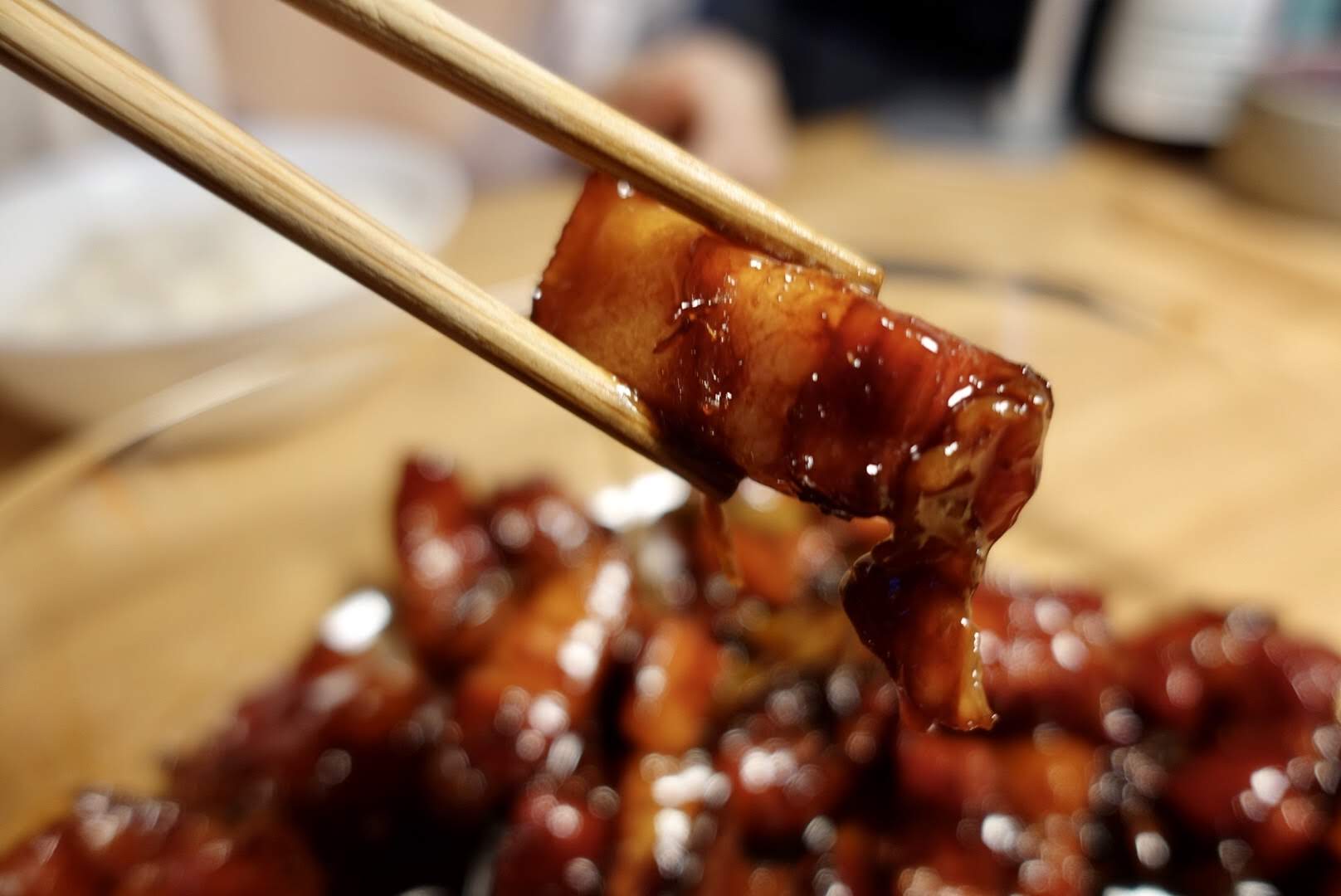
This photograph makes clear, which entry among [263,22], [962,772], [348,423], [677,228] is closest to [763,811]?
[962,772]

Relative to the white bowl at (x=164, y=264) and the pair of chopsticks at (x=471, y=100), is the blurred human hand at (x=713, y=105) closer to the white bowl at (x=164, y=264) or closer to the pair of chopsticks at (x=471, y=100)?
the white bowl at (x=164, y=264)

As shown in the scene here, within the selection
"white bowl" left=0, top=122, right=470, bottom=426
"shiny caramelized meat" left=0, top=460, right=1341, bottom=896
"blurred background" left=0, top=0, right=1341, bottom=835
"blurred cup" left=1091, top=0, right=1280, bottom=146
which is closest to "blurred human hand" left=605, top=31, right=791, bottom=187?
"blurred background" left=0, top=0, right=1341, bottom=835

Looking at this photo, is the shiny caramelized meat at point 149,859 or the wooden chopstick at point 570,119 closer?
the wooden chopstick at point 570,119

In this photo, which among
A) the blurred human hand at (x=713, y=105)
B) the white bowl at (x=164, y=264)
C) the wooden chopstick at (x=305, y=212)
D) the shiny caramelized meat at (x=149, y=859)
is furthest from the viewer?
the blurred human hand at (x=713, y=105)

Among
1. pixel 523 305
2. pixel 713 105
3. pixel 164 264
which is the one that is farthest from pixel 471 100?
pixel 713 105

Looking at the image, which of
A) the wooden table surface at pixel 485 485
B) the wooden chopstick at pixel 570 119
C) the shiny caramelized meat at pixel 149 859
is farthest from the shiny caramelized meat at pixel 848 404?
the wooden table surface at pixel 485 485

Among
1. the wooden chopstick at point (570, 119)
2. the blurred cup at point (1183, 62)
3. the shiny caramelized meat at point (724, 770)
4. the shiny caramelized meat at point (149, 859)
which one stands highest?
the wooden chopstick at point (570, 119)

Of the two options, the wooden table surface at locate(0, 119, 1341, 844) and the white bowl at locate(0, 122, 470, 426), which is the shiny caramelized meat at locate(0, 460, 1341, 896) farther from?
the white bowl at locate(0, 122, 470, 426)
